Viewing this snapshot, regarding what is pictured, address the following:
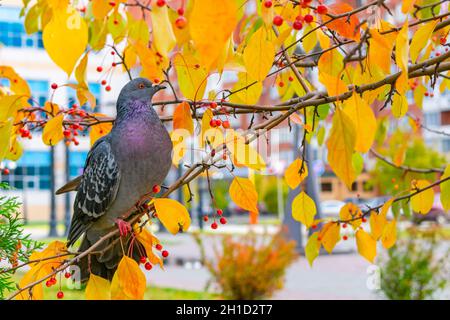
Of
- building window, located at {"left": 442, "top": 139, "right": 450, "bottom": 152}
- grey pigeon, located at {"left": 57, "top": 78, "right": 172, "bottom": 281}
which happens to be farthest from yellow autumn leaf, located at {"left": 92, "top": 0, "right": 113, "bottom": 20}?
building window, located at {"left": 442, "top": 139, "right": 450, "bottom": 152}

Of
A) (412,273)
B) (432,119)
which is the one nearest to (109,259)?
(412,273)

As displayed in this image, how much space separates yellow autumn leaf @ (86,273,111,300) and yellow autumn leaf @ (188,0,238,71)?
2.29 ft

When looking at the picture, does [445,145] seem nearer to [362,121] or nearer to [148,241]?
[148,241]

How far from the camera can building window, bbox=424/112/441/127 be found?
21.6 m

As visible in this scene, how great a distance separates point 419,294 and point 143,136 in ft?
12.6

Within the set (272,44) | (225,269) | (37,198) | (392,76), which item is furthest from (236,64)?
(37,198)

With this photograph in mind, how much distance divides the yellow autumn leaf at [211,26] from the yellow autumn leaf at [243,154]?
42cm

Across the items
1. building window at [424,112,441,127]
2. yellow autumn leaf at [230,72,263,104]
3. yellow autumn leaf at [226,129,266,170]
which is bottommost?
yellow autumn leaf at [226,129,266,170]

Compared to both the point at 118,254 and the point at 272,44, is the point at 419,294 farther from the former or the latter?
the point at 272,44

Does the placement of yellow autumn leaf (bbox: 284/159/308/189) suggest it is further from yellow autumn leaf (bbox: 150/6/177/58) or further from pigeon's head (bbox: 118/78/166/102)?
yellow autumn leaf (bbox: 150/6/177/58)

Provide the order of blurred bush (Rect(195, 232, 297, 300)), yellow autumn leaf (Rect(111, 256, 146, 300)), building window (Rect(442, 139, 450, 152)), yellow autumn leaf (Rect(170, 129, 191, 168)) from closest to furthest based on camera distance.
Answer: yellow autumn leaf (Rect(111, 256, 146, 300)), yellow autumn leaf (Rect(170, 129, 191, 168)), blurred bush (Rect(195, 232, 297, 300)), building window (Rect(442, 139, 450, 152))

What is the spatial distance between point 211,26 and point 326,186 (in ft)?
79.9

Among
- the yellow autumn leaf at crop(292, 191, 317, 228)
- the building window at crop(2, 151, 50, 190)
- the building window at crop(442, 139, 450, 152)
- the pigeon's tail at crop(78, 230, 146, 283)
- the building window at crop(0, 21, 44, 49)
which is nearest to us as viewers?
the pigeon's tail at crop(78, 230, 146, 283)

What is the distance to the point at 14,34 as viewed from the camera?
597 inches
